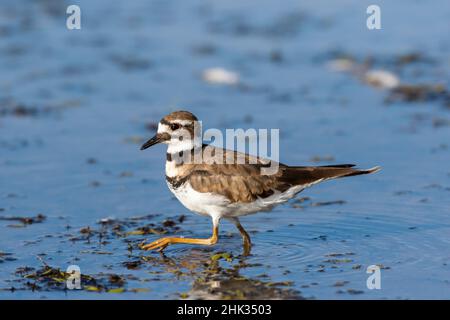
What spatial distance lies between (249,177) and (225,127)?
424 cm

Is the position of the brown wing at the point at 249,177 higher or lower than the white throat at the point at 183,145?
lower

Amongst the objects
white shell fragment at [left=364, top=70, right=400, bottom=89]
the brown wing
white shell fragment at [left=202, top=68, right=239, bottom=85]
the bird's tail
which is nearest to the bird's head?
the brown wing

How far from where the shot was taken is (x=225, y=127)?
12.6 m

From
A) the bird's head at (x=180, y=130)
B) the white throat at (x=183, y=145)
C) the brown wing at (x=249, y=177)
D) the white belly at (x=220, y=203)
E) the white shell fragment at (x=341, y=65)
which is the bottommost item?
the white belly at (x=220, y=203)

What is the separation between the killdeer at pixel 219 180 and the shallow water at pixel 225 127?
1.40ft

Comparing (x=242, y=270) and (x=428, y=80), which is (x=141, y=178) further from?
(x=428, y=80)

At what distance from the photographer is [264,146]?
11.8m

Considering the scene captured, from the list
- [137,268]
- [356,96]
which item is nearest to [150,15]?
[356,96]

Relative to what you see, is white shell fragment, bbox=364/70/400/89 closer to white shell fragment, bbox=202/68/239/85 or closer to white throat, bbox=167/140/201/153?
white shell fragment, bbox=202/68/239/85

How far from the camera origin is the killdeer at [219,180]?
8273 mm

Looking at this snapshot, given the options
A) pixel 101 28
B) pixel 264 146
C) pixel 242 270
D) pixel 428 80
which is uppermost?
pixel 101 28

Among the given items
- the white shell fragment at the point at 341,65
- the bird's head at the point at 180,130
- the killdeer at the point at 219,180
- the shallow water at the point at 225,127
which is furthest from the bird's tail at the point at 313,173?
the white shell fragment at the point at 341,65

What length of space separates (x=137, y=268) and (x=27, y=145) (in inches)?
182

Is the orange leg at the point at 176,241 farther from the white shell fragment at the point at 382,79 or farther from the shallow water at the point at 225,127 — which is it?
the white shell fragment at the point at 382,79
